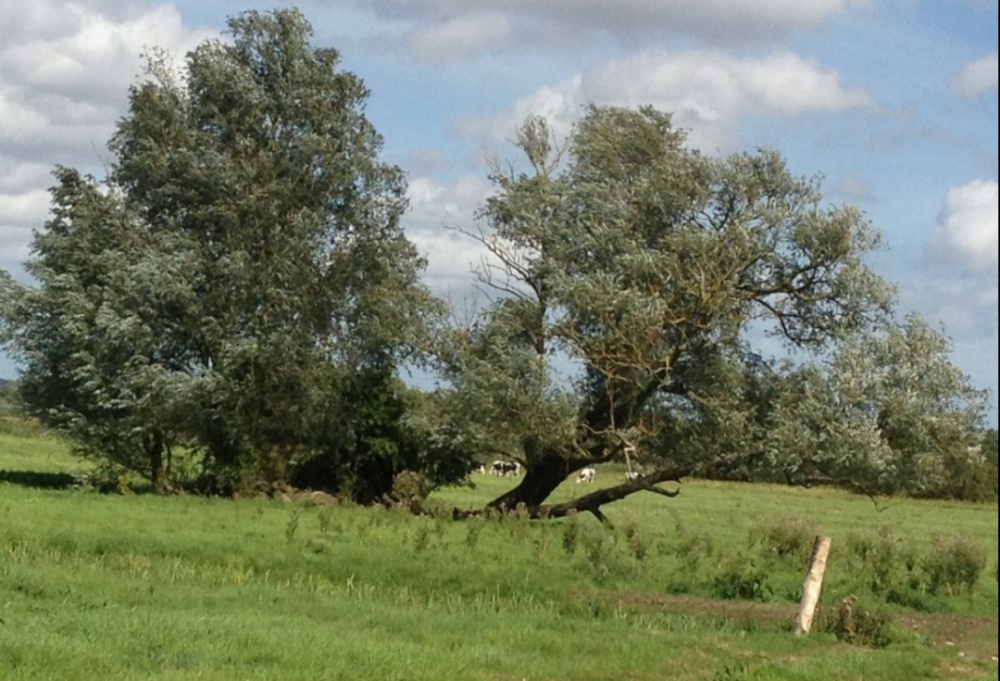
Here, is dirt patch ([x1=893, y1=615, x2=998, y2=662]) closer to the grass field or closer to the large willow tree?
the grass field

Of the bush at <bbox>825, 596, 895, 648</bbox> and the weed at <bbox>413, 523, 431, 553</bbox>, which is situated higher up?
the weed at <bbox>413, 523, 431, 553</bbox>

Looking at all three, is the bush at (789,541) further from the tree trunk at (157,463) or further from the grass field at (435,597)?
the tree trunk at (157,463)

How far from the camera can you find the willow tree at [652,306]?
31156 millimetres

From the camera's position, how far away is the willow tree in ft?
102

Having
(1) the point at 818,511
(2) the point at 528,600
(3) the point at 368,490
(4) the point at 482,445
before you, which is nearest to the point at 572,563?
(2) the point at 528,600

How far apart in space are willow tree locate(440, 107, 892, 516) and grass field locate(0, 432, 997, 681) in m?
2.53

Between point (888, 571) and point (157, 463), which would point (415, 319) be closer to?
point (157, 463)

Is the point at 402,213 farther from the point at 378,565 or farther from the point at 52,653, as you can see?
the point at 52,653

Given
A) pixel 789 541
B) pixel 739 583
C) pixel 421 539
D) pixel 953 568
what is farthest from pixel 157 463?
pixel 953 568

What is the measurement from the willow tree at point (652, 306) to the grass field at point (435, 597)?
2.53m

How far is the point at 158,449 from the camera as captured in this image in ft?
119

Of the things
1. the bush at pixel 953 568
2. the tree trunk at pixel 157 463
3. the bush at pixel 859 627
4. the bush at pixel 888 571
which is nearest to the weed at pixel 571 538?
the bush at pixel 888 571

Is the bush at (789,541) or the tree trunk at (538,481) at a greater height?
the tree trunk at (538,481)

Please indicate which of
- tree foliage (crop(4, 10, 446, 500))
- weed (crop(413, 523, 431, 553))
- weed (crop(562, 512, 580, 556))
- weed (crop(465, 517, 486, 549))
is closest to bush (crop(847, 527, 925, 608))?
weed (crop(562, 512, 580, 556))
